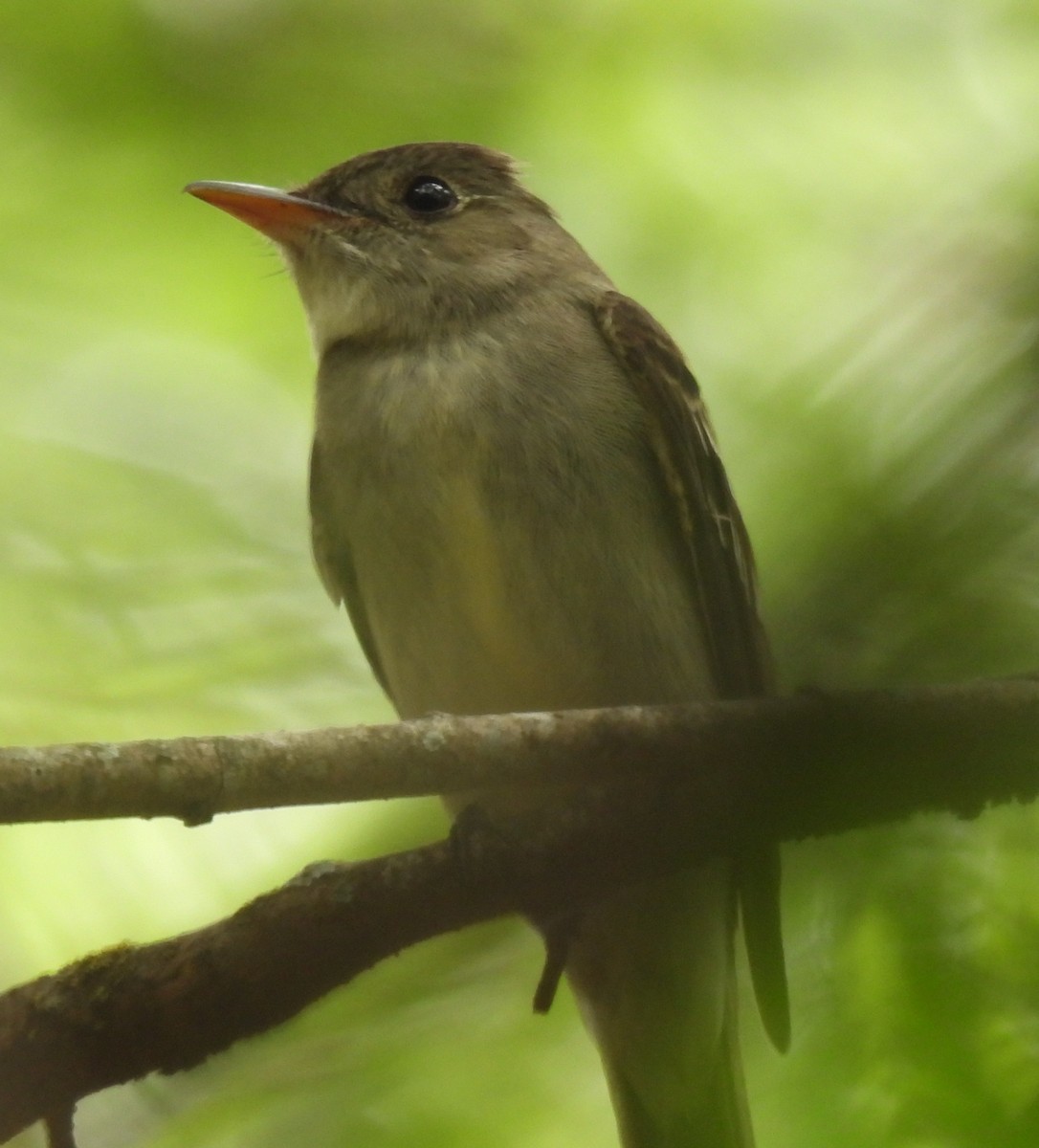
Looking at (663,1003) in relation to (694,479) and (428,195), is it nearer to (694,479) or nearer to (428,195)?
(694,479)

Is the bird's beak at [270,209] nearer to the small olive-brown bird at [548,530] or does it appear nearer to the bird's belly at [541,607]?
the small olive-brown bird at [548,530]

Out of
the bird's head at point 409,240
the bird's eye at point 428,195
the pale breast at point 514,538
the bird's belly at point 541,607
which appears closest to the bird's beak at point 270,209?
the bird's head at point 409,240

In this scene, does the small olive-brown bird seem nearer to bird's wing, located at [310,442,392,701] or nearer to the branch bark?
bird's wing, located at [310,442,392,701]

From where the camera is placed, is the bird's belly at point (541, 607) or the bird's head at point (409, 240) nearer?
the bird's belly at point (541, 607)

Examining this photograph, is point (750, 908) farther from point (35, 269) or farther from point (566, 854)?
point (35, 269)

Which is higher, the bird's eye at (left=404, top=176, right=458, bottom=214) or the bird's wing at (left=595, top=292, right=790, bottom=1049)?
the bird's eye at (left=404, top=176, right=458, bottom=214)

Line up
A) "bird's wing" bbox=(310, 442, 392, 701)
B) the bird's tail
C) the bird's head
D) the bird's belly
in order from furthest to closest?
the bird's head
"bird's wing" bbox=(310, 442, 392, 701)
the bird's belly
the bird's tail

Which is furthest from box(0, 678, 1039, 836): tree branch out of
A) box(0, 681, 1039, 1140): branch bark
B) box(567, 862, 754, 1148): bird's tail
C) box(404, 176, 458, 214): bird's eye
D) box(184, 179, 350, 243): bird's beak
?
box(404, 176, 458, 214): bird's eye

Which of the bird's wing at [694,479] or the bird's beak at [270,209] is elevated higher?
the bird's beak at [270,209]
